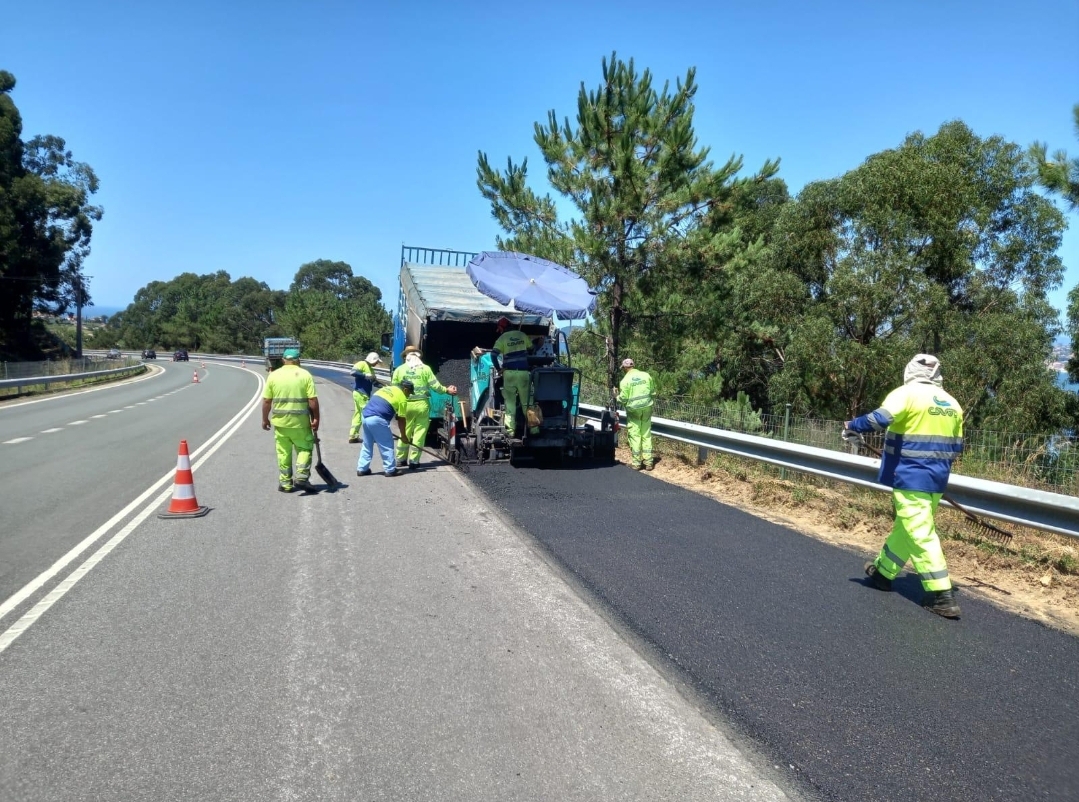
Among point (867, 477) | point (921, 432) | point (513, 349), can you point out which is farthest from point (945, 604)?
point (513, 349)

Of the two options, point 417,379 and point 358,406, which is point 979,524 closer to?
point 417,379

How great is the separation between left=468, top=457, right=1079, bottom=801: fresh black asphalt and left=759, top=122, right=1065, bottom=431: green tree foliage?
51.8 ft

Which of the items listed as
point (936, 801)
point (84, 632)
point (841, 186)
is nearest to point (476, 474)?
point (84, 632)

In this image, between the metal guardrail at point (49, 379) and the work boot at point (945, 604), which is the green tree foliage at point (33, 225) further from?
the work boot at point (945, 604)

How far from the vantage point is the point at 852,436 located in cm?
569

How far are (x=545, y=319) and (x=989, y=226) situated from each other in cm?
1789

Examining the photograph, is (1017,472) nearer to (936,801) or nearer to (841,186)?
(936,801)

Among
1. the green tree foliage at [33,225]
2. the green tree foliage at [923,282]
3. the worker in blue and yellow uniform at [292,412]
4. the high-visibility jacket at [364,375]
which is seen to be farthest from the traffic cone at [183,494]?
the green tree foliage at [33,225]

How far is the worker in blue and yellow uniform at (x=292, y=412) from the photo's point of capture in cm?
859

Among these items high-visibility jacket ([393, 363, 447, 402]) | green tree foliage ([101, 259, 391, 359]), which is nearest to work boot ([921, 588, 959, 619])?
high-visibility jacket ([393, 363, 447, 402])

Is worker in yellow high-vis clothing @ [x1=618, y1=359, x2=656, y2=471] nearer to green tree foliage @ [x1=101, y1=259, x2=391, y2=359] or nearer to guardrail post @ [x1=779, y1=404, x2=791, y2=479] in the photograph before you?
guardrail post @ [x1=779, y1=404, x2=791, y2=479]

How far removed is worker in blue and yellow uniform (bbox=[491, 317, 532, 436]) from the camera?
412 inches

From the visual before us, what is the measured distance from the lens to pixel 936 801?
117 inches

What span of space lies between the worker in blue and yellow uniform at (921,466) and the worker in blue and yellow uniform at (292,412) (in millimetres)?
5837
